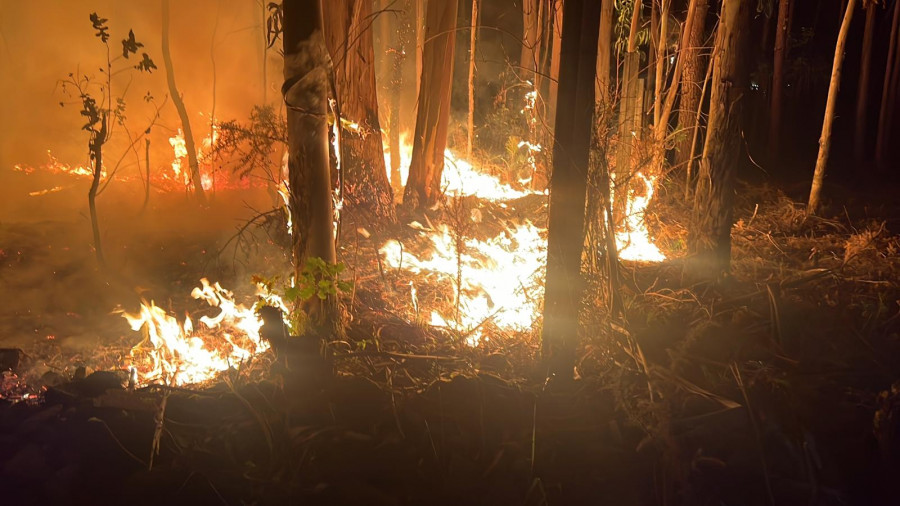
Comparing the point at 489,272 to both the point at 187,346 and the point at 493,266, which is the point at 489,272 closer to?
the point at 493,266

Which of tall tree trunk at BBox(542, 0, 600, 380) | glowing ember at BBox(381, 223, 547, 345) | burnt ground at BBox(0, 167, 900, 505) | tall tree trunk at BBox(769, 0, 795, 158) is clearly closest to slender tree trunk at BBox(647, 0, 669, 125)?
tall tree trunk at BBox(542, 0, 600, 380)

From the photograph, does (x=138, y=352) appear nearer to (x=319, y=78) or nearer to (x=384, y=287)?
(x=384, y=287)

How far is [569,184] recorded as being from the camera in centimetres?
457

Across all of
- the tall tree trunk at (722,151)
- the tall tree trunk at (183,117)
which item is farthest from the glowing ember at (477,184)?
the tall tree trunk at (722,151)

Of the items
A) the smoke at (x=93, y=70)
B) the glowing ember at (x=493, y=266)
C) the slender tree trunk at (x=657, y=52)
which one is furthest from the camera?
the smoke at (x=93, y=70)

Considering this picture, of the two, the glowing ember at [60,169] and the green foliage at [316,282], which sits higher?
the glowing ember at [60,169]

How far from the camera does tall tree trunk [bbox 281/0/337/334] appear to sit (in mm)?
4930

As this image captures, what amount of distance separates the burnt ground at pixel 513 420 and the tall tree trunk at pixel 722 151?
3.00 feet

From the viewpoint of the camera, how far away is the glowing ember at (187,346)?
20.5 feet

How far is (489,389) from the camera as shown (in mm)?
5027

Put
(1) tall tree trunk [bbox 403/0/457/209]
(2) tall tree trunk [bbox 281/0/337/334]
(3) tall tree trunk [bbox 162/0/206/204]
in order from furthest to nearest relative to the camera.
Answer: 1. (3) tall tree trunk [bbox 162/0/206/204]
2. (1) tall tree trunk [bbox 403/0/457/209]
3. (2) tall tree trunk [bbox 281/0/337/334]

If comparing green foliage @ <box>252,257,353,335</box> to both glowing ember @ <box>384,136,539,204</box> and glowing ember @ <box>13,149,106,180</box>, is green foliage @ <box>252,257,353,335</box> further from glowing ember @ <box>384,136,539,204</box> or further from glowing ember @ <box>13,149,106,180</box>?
glowing ember @ <box>13,149,106,180</box>

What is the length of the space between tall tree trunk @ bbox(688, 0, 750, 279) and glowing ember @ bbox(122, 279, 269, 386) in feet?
17.4

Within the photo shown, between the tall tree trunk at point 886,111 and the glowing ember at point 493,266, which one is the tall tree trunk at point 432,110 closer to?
the glowing ember at point 493,266
